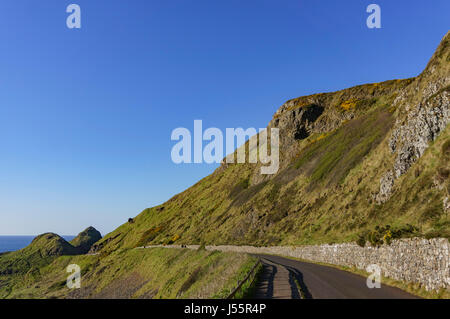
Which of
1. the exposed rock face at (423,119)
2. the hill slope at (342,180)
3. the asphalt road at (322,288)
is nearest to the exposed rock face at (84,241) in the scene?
the hill slope at (342,180)

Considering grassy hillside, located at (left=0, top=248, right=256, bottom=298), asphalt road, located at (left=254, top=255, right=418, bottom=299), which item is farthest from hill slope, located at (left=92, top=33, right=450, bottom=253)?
grassy hillside, located at (left=0, top=248, right=256, bottom=298)

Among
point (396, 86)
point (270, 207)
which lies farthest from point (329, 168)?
point (396, 86)

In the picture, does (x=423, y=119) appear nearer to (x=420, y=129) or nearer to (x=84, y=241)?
(x=420, y=129)

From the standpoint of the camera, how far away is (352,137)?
216ft

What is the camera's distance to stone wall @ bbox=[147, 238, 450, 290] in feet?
46.6

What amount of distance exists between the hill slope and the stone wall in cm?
99

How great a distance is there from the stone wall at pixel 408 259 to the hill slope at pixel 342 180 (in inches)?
39.0

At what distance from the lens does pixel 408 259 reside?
56.6 feet

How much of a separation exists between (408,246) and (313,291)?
598cm

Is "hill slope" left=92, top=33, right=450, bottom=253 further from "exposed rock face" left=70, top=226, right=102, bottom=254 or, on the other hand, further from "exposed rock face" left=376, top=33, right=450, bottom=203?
"exposed rock face" left=70, top=226, right=102, bottom=254

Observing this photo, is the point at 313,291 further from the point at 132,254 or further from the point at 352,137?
the point at 132,254

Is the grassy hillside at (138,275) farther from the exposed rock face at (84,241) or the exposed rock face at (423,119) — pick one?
the exposed rock face at (84,241)

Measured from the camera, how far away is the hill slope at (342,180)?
92.0 feet

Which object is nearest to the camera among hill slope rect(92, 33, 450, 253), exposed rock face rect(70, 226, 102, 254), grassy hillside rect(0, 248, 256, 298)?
hill slope rect(92, 33, 450, 253)
